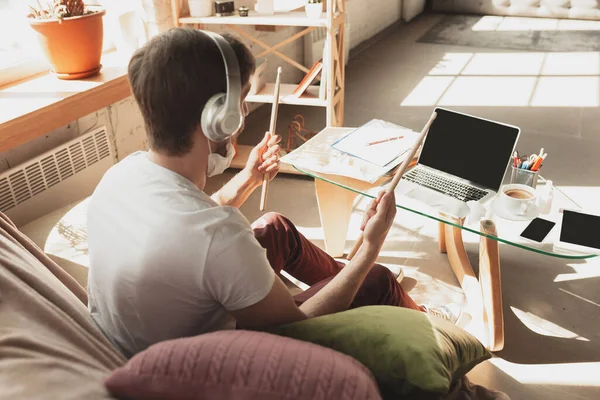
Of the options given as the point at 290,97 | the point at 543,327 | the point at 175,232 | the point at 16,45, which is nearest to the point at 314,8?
the point at 290,97

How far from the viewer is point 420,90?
4594 mm

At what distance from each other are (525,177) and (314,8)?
61.6 inches

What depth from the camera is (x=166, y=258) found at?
1.01 metres

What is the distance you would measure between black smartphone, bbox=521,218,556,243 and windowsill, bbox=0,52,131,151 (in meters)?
1.87

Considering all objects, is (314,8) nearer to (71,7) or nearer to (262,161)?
(71,7)

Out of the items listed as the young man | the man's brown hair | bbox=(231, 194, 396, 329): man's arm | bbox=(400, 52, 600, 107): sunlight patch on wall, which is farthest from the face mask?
bbox=(400, 52, 600, 107): sunlight patch on wall

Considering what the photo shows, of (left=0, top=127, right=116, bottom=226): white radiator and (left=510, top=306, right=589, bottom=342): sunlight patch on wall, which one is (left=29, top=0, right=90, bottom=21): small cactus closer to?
(left=0, top=127, right=116, bottom=226): white radiator

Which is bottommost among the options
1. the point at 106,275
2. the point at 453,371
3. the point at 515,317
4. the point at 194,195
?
the point at 515,317

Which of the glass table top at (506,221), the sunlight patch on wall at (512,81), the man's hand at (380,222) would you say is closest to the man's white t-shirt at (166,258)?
the man's hand at (380,222)

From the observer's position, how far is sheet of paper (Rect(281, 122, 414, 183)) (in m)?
1.98

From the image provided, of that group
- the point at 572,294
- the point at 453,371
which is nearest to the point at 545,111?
the point at 572,294

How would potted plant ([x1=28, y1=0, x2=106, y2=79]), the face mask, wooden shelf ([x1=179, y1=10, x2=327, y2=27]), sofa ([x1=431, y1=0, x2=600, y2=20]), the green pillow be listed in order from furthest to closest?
sofa ([x1=431, y1=0, x2=600, y2=20])
wooden shelf ([x1=179, y1=10, x2=327, y2=27])
potted plant ([x1=28, y1=0, x2=106, y2=79])
the face mask
the green pillow

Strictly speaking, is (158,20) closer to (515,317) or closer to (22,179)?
(22,179)

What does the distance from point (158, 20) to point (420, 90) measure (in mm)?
2404
